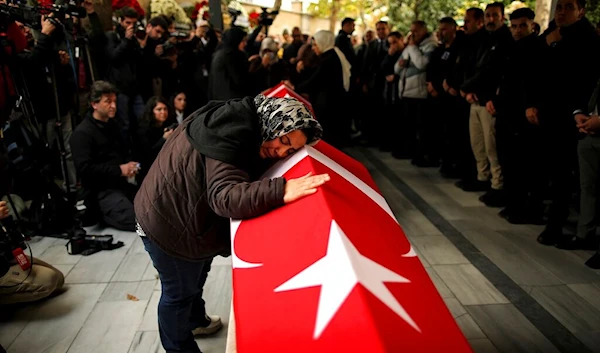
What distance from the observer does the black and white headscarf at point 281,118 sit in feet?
5.31

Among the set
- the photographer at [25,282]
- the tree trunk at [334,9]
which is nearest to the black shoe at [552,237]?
the photographer at [25,282]

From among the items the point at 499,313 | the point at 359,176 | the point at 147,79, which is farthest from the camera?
the point at 147,79

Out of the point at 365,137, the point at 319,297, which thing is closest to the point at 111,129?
the point at 319,297

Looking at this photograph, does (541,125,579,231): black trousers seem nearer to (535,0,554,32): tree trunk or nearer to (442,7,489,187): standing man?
(442,7,489,187): standing man

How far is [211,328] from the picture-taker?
2.52 metres

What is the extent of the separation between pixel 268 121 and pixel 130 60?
377 cm

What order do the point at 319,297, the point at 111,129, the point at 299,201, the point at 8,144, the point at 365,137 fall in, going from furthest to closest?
1. the point at 365,137
2. the point at 111,129
3. the point at 8,144
4. the point at 299,201
5. the point at 319,297

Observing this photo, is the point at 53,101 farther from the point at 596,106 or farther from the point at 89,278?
the point at 596,106

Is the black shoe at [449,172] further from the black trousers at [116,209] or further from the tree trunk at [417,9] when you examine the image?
the tree trunk at [417,9]

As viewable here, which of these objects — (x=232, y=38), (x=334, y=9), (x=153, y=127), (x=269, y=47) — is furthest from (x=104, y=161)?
(x=334, y=9)

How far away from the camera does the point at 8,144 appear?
144 inches

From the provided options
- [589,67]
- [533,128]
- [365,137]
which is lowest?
[365,137]

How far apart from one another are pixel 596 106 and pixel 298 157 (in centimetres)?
253

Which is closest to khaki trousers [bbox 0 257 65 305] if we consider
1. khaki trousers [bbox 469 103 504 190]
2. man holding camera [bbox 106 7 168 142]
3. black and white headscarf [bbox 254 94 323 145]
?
black and white headscarf [bbox 254 94 323 145]
